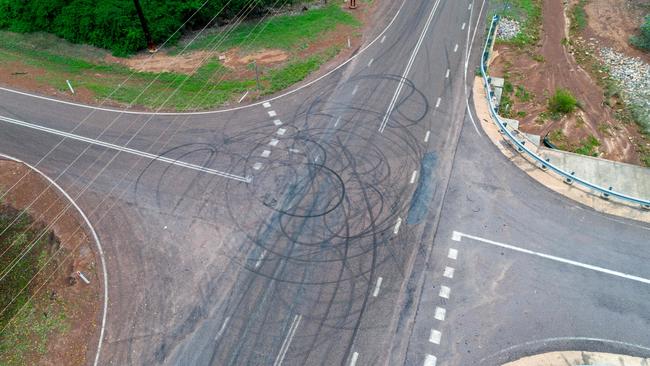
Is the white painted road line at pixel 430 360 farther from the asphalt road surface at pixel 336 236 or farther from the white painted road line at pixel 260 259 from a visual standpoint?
the white painted road line at pixel 260 259

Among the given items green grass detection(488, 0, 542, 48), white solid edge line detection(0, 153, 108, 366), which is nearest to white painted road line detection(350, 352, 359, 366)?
white solid edge line detection(0, 153, 108, 366)

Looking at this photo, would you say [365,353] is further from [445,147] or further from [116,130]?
[116,130]

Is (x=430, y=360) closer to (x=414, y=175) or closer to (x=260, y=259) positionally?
(x=260, y=259)

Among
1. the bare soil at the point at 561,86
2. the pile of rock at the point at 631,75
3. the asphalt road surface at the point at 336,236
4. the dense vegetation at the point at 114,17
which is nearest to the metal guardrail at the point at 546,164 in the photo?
the asphalt road surface at the point at 336,236

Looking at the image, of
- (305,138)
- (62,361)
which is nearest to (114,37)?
(305,138)

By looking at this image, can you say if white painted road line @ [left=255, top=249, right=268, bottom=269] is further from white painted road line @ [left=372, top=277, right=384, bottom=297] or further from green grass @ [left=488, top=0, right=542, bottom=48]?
green grass @ [left=488, top=0, right=542, bottom=48]
